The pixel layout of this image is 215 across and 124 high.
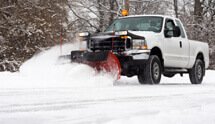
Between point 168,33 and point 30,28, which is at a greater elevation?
point 30,28

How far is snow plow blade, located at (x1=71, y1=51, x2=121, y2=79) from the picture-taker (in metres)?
10.2

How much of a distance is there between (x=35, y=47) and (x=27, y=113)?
1944 cm

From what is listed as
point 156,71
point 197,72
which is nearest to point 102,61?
point 156,71

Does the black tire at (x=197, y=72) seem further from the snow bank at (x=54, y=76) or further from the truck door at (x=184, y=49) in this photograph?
the snow bank at (x=54, y=76)

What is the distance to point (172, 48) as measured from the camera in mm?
12039

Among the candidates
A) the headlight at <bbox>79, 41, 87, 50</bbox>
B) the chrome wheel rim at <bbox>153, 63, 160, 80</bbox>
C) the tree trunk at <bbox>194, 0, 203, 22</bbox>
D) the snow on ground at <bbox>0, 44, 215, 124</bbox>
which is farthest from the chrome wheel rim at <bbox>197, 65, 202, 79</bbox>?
the tree trunk at <bbox>194, 0, 203, 22</bbox>

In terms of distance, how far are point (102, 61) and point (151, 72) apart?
126cm

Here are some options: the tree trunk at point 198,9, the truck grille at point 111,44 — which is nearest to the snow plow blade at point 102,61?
the truck grille at point 111,44

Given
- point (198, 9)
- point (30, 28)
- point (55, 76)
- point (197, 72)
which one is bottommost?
point (197, 72)

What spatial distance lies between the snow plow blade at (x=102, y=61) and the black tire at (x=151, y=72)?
848 mm

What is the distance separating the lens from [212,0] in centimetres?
3450

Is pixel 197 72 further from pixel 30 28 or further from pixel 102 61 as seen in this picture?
pixel 30 28

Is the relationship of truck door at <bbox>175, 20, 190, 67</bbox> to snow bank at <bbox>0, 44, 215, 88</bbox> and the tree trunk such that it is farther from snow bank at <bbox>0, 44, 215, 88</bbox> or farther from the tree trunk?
the tree trunk

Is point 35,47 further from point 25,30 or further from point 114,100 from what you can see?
point 114,100
